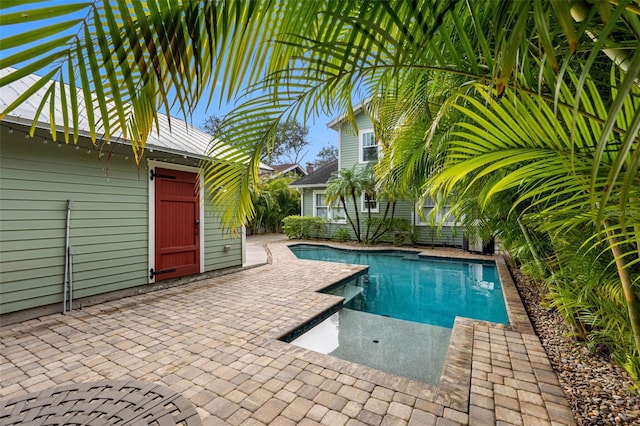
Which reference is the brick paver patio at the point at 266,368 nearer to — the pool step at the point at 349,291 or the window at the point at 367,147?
the pool step at the point at 349,291

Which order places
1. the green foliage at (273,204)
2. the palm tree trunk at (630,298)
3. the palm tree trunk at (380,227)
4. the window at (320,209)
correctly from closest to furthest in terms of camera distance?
1. the palm tree trunk at (630,298)
2. the palm tree trunk at (380,227)
3. the window at (320,209)
4. the green foliage at (273,204)

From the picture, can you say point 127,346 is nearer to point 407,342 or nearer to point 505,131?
point 407,342

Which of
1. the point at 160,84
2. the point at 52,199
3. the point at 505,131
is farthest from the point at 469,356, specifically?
the point at 52,199

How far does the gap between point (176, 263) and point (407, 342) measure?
4.15m

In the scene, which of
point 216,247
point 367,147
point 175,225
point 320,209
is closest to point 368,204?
point 367,147

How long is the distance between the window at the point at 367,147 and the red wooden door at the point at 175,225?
8.10m

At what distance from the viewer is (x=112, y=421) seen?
176 centimetres

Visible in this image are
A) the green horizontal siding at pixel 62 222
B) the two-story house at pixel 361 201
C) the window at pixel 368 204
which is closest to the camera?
the green horizontal siding at pixel 62 222

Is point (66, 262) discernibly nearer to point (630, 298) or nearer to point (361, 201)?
point (630, 298)

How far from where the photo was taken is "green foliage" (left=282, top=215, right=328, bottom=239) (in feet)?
43.1

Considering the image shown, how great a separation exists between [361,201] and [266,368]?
34.3 feet

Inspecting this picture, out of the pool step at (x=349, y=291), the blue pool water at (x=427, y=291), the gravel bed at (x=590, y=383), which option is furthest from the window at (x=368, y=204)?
the gravel bed at (x=590, y=383)

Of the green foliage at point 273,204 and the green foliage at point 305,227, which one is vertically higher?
the green foliage at point 273,204

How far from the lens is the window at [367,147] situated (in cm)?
1196
